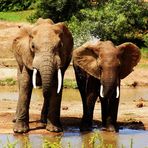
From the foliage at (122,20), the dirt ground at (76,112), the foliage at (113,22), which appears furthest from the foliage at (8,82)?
the foliage at (122,20)

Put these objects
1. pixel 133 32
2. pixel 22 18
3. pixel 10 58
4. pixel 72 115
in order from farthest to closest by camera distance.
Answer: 1. pixel 22 18
2. pixel 133 32
3. pixel 10 58
4. pixel 72 115

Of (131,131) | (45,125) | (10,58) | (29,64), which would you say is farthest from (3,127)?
(10,58)

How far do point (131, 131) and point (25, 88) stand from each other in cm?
238

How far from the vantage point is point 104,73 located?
12719 millimetres

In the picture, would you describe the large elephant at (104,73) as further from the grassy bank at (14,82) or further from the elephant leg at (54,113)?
the grassy bank at (14,82)

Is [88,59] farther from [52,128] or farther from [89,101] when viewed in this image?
[52,128]

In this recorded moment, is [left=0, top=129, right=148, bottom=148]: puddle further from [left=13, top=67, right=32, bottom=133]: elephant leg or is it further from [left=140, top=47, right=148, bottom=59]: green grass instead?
[left=140, top=47, right=148, bottom=59]: green grass

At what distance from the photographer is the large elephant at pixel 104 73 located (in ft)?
41.7

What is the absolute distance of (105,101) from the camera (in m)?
13.5

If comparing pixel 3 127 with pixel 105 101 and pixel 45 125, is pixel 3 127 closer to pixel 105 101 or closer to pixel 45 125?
pixel 45 125

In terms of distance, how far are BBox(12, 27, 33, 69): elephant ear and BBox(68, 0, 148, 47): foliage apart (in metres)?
15.6

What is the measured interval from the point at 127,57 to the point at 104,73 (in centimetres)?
112

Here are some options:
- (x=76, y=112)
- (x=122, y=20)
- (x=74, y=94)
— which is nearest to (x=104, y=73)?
(x=76, y=112)

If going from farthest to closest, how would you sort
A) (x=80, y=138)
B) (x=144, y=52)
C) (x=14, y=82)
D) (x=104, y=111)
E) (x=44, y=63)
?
(x=144, y=52) → (x=14, y=82) → (x=104, y=111) → (x=80, y=138) → (x=44, y=63)
